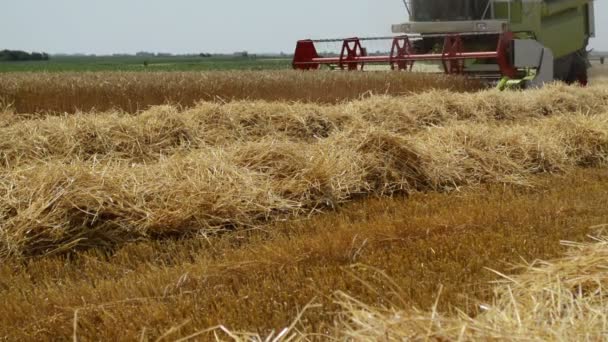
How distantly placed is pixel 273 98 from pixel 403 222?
241 inches

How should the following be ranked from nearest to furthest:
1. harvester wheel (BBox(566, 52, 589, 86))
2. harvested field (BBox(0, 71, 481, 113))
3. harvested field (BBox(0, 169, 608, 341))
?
harvested field (BBox(0, 169, 608, 341)) < harvested field (BBox(0, 71, 481, 113)) < harvester wheel (BBox(566, 52, 589, 86))

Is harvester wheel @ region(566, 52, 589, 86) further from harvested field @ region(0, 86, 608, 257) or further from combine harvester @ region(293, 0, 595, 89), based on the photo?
harvested field @ region(0, 86, 608, 257)

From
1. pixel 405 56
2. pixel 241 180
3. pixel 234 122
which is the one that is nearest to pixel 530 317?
pixel 241 180

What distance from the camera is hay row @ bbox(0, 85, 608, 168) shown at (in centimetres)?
601

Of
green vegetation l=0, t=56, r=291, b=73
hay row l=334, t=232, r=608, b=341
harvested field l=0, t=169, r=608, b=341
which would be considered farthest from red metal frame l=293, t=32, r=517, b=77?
hay row l=334, t=232, r=608, b=341

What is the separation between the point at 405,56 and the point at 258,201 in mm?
9286

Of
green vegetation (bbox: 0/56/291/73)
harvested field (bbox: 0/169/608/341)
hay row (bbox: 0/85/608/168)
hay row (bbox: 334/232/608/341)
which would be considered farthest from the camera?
green vegetation (bbox: 0/56/291/73)

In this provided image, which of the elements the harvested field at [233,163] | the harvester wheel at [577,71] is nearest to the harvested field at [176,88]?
the harvested field at [233,163]

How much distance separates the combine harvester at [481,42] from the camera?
1209cm

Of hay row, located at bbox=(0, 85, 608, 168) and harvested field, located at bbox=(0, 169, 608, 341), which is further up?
hay row, located at bbox=(0, 85, 608, 168)

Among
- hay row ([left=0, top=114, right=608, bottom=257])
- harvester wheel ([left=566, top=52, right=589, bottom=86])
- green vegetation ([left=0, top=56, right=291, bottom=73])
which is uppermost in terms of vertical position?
green vegetation ([left=0, top=56, right=291, bottom=73])

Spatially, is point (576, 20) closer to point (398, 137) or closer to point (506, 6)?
point (506, 6)

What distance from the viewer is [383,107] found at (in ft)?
26.2

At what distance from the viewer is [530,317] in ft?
6.77
